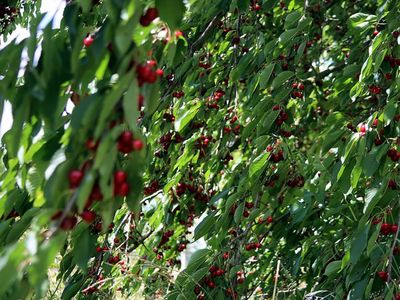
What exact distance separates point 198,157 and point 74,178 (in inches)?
74.8

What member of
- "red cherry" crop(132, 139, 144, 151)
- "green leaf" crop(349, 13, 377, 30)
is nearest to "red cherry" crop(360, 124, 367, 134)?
"green leaf" crop(349, 13, 377, 30)

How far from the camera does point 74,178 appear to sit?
760 mm

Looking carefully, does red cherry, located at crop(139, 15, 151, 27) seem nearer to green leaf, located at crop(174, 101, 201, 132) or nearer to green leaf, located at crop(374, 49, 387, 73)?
green leaf, located at crop(374, 49, 387, 73)

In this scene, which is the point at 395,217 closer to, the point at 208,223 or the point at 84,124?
the point at 208,223

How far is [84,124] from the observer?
749mm

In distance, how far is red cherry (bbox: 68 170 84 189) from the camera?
0.76 meters

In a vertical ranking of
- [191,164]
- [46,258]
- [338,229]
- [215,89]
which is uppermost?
[46,258]

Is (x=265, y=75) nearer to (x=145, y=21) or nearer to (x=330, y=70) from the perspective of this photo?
(x=330, y=70)

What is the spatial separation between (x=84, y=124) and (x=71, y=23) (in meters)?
0.40

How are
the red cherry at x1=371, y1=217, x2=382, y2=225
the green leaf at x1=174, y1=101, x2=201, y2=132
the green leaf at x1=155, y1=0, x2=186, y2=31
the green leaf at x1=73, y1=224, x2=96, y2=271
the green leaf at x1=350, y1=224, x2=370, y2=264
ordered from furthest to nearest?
1. the green leaf at x1=174, y1=101, x2=201, y2=132
2. the red cherry at x1=371, y1=217, x2=382, y2=225
3. the green leaf at x1=350, y1=224, x2=370, y2=264
4. the green leaf at x1=73, y1=224, x2=96, y2=271
5. the green leaf at x1=155, y1=0, x2=186, y2=31

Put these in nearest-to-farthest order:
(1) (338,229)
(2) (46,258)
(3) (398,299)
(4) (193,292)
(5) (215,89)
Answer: (2) (46,258) < (3) (398,299) < (4) (193,292) < (1) (338,229) < (5) (215,89)

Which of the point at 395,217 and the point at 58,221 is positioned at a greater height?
the point at 58,221

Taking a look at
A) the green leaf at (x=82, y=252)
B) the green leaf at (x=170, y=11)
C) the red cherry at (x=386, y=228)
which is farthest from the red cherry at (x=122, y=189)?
the red cherry at (x=386, y=228)

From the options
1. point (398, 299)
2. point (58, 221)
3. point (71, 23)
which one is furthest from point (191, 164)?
point (58, 221)
